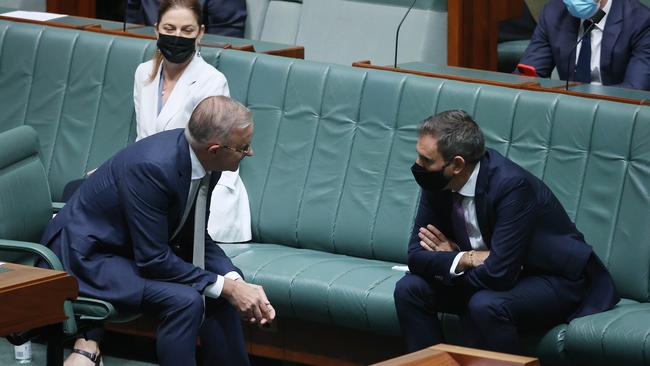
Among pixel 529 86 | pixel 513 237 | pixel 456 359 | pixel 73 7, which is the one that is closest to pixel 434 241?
pixel 513 237

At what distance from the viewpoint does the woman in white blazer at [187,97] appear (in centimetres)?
500

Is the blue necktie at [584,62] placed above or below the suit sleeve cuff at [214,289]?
above

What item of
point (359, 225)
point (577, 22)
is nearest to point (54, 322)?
point (359, 225)

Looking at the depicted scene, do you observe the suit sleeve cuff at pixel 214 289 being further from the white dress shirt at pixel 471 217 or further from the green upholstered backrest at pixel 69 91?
the green upholstered backrest at pixel 69 91

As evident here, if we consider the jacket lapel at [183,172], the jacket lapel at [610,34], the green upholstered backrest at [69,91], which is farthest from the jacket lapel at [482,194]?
the green upholstered backrest at [69,91]

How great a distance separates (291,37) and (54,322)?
3034 mm

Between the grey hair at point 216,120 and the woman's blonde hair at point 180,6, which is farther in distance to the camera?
the woman's blonde hair at point 180,6

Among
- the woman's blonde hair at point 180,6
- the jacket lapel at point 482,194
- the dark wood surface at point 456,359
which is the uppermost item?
the woman's blonde hair at point 180,6

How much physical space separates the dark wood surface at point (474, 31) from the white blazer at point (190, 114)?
1.28 m

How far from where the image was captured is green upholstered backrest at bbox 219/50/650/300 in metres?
4.57

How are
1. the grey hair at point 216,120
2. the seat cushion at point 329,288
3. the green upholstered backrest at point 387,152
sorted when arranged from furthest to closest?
the green upholstered backrest at point 387,152
the seat cushion at point 329,288
the grey hair at point 216,120

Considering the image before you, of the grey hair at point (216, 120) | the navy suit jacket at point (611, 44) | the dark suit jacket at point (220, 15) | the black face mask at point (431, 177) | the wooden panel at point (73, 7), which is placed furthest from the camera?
the wooden panel at point (73, 7)

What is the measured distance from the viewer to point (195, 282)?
411 centimetres

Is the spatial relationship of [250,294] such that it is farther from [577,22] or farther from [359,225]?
[577,22]
